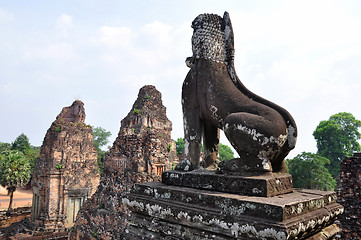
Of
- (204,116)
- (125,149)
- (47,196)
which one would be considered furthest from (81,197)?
(204,116)

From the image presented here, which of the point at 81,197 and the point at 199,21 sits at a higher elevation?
the point at 199,21

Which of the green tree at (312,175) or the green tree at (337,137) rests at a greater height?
the green tree at (337,137)

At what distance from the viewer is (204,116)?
2.87m

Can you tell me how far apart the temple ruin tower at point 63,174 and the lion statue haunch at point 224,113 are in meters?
19.4

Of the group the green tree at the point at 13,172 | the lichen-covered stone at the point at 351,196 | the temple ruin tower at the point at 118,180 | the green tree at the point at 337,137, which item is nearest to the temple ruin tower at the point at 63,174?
the green tree at the point at 13,172

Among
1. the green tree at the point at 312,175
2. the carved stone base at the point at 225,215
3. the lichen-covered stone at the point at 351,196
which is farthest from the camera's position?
the green tree at the point at 312,175

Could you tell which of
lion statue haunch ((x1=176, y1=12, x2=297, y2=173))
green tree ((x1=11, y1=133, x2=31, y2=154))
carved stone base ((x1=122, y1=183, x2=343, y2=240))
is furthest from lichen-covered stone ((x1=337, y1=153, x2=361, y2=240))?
A: green tree ((x1=11, y1=133, x2=31, y2=154))

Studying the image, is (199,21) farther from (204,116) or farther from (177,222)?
(177,222)

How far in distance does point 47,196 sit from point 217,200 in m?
20.4

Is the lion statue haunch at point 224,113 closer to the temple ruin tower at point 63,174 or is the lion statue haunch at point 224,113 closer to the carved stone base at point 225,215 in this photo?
the carved stone base at point 225,215

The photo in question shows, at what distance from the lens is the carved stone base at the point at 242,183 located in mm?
2035

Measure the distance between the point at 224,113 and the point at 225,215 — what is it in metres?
1.07

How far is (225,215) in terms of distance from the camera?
193 cm

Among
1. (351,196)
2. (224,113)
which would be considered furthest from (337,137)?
(224,113)
